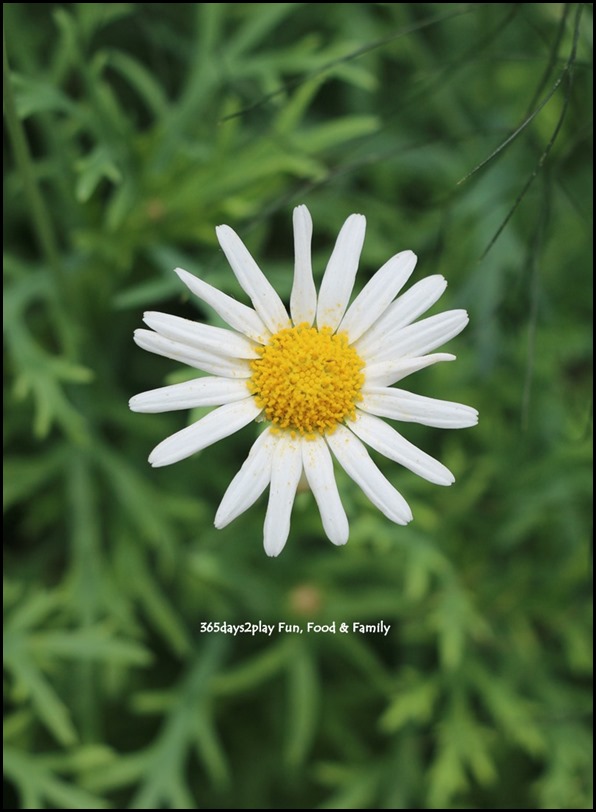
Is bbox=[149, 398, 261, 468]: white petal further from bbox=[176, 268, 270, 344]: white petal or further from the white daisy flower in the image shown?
bbox=[176, 268, 270, 344]: white petal

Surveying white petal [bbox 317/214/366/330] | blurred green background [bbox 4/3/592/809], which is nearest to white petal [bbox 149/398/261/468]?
Answer: white petal [bbox 317/214/366/330]

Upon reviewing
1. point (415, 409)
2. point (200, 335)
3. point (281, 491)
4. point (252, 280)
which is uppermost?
point (252, 280)

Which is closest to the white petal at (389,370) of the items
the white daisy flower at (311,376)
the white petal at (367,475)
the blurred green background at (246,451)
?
the white daisy flower at (311,376)

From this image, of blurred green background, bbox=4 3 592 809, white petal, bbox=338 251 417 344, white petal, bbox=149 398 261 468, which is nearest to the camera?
white petal, bbox=149 398 261 468

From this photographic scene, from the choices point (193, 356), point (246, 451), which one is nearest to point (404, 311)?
point (193, 356)

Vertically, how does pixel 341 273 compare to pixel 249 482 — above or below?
above

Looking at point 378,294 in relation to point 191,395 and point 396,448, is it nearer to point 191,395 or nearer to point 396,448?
point 396,448
